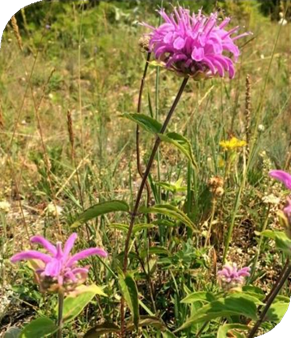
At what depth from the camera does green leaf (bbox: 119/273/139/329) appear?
0.90 meters

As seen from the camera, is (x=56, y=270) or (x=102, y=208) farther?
(x=102, y=208)

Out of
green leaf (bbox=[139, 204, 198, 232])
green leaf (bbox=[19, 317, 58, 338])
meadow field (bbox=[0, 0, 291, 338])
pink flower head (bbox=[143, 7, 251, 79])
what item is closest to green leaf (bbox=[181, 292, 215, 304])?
meadow field (bbox=[0, 0, 291, 338])

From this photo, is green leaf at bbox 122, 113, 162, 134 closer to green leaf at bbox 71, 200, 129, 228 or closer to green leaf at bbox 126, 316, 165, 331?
green leaf at bbox 71, 200, 129, 228

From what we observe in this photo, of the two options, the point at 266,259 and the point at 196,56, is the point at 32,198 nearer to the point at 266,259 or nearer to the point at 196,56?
the point at 266,259

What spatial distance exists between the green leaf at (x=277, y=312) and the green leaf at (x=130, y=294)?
215 millimetres

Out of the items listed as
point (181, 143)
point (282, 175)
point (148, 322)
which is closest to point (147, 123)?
point (181, 143)

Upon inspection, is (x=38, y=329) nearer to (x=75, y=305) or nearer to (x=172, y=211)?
(x=75, y=305)

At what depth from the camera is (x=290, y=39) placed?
337 cm

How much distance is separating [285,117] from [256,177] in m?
0.54

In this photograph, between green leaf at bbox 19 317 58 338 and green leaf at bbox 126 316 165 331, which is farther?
green leaf at bbox 126 316 165 331

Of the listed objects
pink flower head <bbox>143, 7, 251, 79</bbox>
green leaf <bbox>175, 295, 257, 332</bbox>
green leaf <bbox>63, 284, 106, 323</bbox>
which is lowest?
green leaf <bbox>63, 284, 106, 323</bbox>

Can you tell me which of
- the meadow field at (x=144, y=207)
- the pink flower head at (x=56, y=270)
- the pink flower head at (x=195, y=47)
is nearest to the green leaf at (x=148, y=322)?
the meadow field at (x=144, y=207)

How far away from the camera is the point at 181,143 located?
86 centimetres

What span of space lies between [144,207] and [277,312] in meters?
0.28
